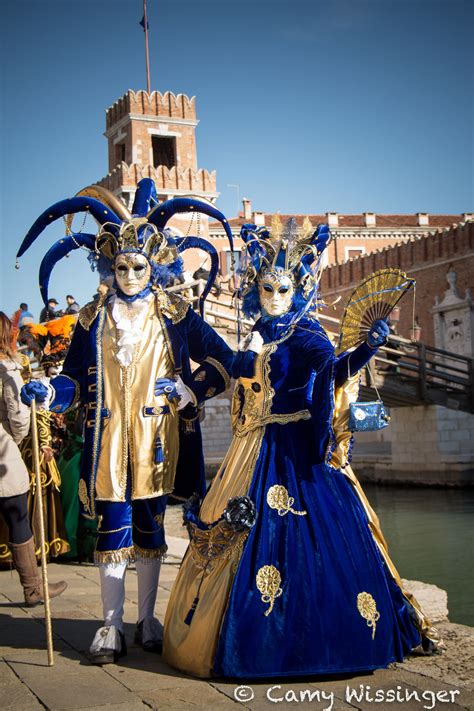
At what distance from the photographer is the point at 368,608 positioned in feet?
11.0

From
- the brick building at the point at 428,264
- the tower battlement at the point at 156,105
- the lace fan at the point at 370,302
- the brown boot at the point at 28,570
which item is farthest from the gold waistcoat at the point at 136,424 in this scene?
the tower battlement at the point at 156,105

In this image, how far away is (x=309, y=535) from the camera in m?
3.42

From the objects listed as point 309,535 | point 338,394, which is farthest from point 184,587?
point 338,394

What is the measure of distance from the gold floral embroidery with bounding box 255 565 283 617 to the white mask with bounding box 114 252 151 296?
1.43m

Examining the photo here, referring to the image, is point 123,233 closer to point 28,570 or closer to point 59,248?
point 59,248

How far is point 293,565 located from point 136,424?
3.22 feet

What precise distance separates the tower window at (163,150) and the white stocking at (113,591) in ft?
92.1

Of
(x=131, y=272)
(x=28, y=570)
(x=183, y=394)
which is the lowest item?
(x=28, y=570)

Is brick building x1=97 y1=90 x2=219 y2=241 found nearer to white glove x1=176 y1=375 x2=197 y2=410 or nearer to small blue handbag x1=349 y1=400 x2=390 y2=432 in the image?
white glove x1=176 y1=375 x2=197 y2=410

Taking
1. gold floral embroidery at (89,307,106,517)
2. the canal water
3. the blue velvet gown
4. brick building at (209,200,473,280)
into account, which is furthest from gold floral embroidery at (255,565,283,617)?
brick building at (209,200,473,280)

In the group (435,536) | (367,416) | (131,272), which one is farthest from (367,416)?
(435,536)

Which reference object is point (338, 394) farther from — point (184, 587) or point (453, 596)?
point (453, 596)

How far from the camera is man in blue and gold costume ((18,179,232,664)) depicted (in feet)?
12.6

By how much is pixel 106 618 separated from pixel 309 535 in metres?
0.99
